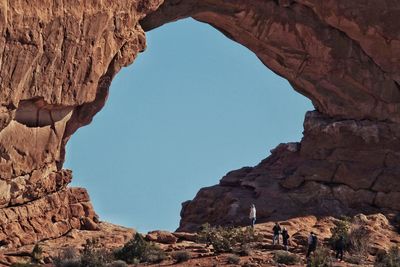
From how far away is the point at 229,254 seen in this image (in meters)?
34.5

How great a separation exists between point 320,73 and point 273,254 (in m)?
12.0

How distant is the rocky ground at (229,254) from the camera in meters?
33.9

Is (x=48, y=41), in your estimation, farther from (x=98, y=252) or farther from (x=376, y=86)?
Answer: (x=376, y=86)

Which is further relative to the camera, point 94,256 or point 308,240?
point 308,240

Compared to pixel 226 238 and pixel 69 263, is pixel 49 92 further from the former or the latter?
pixel 226 238

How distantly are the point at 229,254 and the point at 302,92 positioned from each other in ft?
44.0

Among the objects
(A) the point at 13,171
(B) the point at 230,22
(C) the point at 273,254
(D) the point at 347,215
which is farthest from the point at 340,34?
(A) the point at 13,171

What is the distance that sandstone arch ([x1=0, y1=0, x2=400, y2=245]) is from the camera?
126 feet

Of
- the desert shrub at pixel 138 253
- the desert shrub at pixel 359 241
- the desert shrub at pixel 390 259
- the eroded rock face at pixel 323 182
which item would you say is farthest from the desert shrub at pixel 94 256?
the eroded rock face at pixel 323 182

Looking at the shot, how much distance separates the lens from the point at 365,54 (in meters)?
44.9

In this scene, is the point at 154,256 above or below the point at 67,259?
above

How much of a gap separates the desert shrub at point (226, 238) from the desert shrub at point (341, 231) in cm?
258

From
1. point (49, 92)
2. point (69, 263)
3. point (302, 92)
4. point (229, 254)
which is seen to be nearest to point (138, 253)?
point (69, 263)

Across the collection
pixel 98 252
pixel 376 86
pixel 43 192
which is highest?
pixel 376 86
